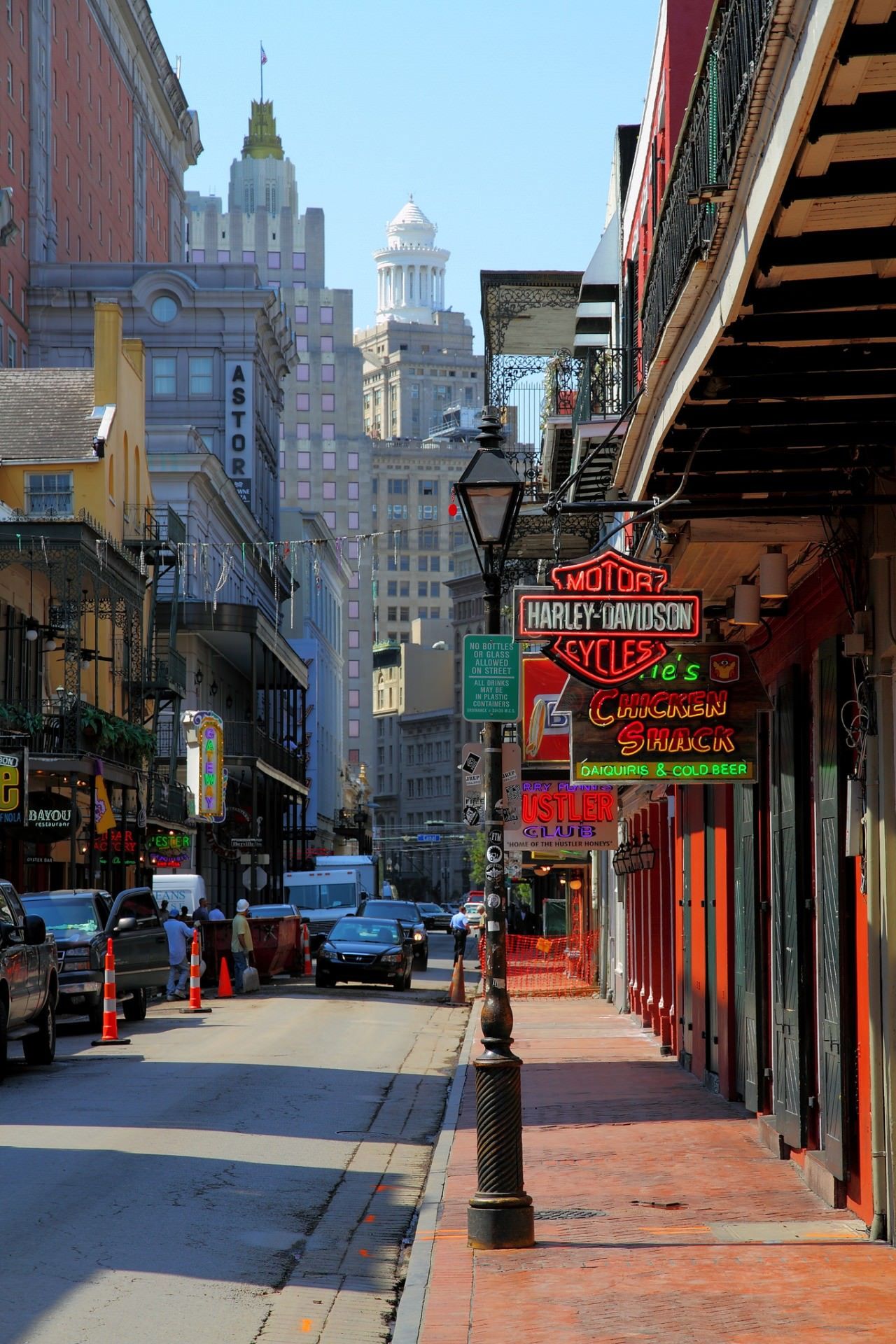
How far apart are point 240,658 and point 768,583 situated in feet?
182

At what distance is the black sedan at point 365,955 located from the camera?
33719mm

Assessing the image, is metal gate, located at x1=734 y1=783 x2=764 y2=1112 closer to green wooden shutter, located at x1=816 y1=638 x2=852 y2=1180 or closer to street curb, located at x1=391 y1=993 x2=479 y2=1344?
street curb, located at x1=391 y1=993 x2=479 y2=1344

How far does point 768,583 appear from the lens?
1173 centimetres

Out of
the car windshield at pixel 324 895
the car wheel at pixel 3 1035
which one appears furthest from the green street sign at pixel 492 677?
the car windshield at pixel 324 895

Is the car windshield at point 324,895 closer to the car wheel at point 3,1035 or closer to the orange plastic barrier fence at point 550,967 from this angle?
the orange plastic barrier fence at point 550,967

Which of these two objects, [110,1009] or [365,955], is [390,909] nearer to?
[365,955]

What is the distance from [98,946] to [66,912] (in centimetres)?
114

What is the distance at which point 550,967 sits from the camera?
44.8m

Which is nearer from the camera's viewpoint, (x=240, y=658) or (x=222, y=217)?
(x=240, y=658)

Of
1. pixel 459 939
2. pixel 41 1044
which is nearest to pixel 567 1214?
pixel 41 1044

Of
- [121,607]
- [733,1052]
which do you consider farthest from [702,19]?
[121,607]

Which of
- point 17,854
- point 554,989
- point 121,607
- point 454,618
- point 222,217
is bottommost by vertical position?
point 554,989

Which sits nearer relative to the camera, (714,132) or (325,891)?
(714,132)

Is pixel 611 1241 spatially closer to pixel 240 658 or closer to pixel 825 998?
pixel 825 998
